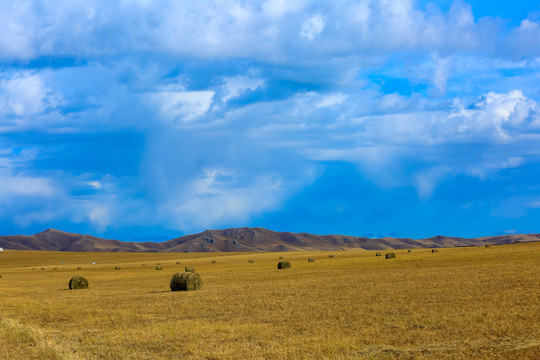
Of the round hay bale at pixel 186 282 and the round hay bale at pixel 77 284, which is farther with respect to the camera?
the round hay bale at pixel 77 284

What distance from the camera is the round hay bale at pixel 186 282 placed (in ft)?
110

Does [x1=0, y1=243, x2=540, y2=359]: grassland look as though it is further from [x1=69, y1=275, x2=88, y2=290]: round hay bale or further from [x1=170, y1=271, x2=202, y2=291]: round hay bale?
[x1=69, y1=275, x2=88, y2=290]: round hay bale

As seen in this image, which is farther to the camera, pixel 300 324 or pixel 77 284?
pixel 77 284

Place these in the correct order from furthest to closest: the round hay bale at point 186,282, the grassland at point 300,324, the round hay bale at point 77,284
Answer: the round hay bale at point 77,284
the round hay bale at point 186,282
the grassland at point 300,324

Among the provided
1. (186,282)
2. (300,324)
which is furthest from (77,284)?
(300,324)

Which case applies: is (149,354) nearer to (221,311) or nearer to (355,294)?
(221,311)

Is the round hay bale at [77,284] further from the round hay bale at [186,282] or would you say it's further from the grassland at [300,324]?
the grassland at [300,324]

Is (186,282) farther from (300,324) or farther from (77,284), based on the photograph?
(300,324)

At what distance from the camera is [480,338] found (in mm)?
14227

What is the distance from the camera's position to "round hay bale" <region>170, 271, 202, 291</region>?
1315 inches

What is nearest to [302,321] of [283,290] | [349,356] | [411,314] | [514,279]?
[411,314]

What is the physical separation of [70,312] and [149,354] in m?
11.2

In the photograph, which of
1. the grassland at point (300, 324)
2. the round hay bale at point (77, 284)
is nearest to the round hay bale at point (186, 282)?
the grassland at point (300, 324)

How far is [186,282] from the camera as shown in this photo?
109 ft
